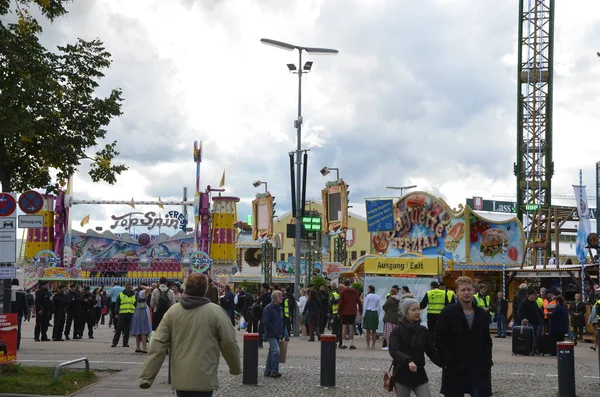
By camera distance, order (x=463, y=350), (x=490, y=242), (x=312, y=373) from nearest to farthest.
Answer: (x=463, y=350), (x=312, y=373), (x=490, y=242)

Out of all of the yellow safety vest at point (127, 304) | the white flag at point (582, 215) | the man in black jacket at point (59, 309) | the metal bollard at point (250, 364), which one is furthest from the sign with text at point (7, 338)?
the white flag at point (582, 215)

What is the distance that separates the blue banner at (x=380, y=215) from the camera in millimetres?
36406

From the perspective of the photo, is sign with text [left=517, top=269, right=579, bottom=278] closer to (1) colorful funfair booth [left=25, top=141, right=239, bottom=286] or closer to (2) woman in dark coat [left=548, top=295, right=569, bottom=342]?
(2) woman in dark coat [left=548, top=295, right=569, bottom=342]

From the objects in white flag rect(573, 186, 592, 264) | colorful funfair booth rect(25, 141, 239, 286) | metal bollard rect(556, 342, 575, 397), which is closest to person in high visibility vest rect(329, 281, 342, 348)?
white flag rect(573, 186, 592, 264)

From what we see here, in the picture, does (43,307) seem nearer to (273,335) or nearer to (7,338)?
(7,338)

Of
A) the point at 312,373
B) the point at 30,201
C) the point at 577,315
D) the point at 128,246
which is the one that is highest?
the point at 128,246

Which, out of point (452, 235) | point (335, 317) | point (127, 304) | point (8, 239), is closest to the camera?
point (8, 239)

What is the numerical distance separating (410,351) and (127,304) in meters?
13.3

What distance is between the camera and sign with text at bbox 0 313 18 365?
13.9 meters

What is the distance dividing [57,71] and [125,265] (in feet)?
210

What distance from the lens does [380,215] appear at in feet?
120

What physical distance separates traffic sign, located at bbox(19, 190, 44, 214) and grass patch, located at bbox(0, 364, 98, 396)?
262 cm

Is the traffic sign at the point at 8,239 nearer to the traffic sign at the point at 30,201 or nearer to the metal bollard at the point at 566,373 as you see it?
the traffic sign at the point at 30,201

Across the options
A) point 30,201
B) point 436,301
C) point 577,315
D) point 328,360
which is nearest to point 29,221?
point 30,201
